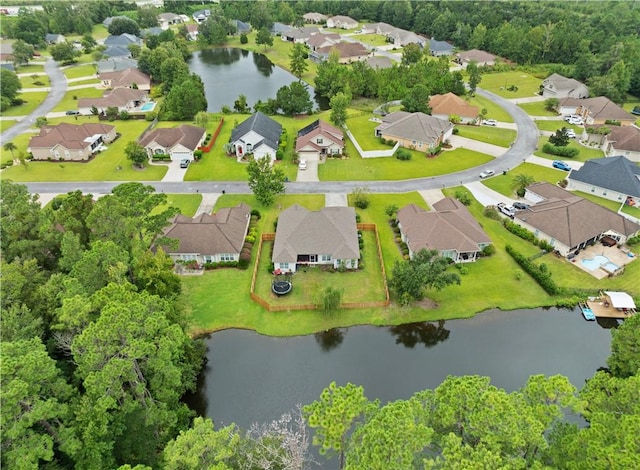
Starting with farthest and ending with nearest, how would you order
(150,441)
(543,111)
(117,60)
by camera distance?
1. (117,60)
2. (543,111)
3. (150,441)

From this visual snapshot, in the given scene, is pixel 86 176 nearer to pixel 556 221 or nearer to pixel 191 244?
pixel 191 244

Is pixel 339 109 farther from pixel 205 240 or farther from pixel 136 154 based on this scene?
pixel 205 240

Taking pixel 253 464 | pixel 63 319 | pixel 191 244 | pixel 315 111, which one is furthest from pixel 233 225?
pixel 315 111

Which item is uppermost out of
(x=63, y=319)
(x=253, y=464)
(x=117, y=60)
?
(x=63, y=319)

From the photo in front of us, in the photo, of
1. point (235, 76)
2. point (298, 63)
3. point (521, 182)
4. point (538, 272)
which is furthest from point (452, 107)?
point (235, 76)

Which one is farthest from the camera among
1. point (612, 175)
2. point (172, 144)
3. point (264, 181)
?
point (172, 144)

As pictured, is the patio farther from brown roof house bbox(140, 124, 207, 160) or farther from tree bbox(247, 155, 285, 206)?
brown roof house bbox(140, 124, 207, 160)

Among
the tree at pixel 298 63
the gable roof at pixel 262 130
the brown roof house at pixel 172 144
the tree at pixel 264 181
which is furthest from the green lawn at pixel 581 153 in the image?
the tree at pixel 298 63
